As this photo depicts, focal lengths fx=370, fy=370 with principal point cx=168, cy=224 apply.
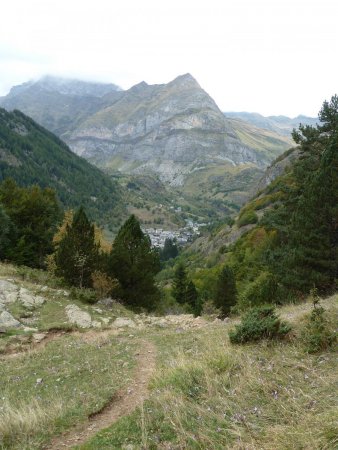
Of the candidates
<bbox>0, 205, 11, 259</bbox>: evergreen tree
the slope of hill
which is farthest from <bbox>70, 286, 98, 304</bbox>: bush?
<bbox>0, 205, 11, 259</bbox>: evergreen tree

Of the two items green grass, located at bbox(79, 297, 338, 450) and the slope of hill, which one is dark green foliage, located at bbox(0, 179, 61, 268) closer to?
the slope of hill

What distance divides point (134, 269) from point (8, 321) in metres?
14.5

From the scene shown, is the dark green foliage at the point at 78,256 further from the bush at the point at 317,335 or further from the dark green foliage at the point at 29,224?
the bush at the point at 317,335

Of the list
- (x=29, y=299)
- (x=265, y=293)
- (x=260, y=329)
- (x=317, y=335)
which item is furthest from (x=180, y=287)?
(x=317, y=335)

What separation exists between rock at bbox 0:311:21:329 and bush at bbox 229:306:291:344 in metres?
14.4

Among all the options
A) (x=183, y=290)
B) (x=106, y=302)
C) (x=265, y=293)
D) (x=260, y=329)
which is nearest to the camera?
(x=260, y=329)

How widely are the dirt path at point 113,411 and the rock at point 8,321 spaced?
12.2 meters

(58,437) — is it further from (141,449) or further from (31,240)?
(31,240)

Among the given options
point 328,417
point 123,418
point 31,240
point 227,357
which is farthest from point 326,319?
point 31,240

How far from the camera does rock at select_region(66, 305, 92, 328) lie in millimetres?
22006

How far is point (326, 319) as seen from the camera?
10.3 metres

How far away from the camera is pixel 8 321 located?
2091cm

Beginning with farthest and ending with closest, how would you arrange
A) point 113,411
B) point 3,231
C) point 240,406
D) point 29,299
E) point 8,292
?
1. point 3,231
2. point 8,292
3. point 29,299
4. point 113,411
5. point 240,406

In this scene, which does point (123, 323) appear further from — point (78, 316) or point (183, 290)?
point (183, 290)
